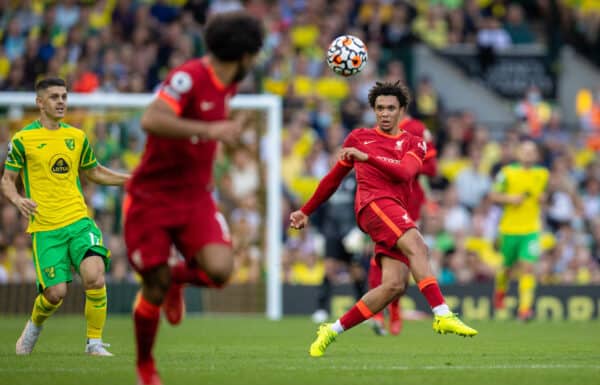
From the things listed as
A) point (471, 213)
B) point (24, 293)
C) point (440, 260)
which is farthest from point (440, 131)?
point (24, 293)

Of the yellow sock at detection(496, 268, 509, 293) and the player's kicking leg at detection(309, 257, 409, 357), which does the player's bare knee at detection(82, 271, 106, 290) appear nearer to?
the player's kicking leg at detection(309, 257, 409, 357)

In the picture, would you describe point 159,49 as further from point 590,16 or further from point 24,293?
point 590,16

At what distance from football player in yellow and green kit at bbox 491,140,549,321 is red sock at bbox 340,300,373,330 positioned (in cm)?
736

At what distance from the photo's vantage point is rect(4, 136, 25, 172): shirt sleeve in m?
11.1

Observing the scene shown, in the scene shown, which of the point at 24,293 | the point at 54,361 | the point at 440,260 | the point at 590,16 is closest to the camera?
the point at 54,361

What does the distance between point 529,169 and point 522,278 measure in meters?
1.53

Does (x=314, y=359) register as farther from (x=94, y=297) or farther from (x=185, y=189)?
(x=185, y=189)

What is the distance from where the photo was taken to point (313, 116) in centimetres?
2319

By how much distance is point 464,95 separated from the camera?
26125 millimetres

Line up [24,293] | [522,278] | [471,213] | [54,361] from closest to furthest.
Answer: [54,361] → [522,278] → [24,293] → [471,213]

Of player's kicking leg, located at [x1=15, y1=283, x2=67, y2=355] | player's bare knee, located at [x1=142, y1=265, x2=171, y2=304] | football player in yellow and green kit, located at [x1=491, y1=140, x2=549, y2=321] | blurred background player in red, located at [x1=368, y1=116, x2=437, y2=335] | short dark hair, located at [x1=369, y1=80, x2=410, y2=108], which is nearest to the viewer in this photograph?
player's bare knee, located at [x1=142, y1=265, x2=171, y2=304]

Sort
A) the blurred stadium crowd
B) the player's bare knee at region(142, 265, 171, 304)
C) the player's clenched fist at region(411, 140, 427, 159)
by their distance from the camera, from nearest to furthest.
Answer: the player's bare knee at region(142, 265, 171, 304), the player's clenched fist at region(411, 140, 427, 159), the blurred stadium crowd

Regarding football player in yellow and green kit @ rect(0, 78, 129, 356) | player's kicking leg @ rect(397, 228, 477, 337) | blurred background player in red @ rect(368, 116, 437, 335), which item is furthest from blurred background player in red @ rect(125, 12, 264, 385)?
blurred background player in red @ rect(368, 116, 437, 335)

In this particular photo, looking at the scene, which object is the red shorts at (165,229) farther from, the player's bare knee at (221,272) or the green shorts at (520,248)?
the green shorts at (520,248)
